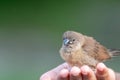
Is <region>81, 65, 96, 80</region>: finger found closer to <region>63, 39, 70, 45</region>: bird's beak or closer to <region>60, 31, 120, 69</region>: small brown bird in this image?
<region>60, 31, 120, 69</region>: small brown bird

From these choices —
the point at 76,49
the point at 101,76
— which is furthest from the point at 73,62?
the point at 101,76

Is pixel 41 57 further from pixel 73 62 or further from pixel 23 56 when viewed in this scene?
pixel 73 62

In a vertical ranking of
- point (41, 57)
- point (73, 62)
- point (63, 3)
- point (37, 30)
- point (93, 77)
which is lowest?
point (93, 77)

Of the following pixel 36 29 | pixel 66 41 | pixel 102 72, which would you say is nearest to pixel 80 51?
pixel 66 41

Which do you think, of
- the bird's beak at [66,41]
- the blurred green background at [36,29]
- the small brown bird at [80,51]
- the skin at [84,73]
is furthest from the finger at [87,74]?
the blurred green background at [36,29]

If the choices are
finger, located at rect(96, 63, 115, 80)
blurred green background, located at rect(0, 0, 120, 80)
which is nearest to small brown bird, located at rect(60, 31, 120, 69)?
finger, located at rect(96, 63, 115, 80)
